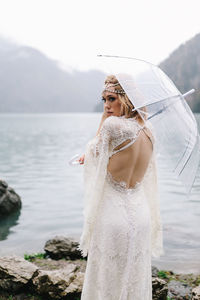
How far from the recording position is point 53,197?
14.9m

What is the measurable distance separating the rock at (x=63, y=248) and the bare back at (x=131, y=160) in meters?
4.59

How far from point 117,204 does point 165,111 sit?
91 cm

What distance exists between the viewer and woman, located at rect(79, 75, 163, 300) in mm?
2787

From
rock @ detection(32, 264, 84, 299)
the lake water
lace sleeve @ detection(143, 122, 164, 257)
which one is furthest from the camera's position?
the lake water

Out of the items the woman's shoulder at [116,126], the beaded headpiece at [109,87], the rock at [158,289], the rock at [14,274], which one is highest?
the beaded headpiece at [109,87]

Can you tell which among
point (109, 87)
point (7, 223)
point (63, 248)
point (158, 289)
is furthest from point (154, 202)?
point (7, 223)

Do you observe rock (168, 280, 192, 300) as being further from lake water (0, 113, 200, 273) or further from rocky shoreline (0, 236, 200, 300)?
lake water (0, 113, 200, 273)

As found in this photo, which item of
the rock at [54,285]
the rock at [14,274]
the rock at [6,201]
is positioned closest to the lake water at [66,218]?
the rock at [6,201]

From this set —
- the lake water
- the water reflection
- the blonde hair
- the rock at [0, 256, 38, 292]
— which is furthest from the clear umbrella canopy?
the water reflection

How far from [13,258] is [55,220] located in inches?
255

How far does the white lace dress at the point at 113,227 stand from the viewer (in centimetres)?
279

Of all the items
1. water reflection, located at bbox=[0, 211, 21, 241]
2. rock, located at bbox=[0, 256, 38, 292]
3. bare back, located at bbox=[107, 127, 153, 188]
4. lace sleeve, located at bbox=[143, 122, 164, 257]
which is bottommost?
water reflection, located at bbox=[0, 211, 21, 241]

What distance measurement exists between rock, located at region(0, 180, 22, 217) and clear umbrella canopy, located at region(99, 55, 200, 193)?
30.1 feet

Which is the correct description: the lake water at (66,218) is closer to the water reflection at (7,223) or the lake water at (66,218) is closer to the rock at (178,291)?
the water reflection at (7,223)
